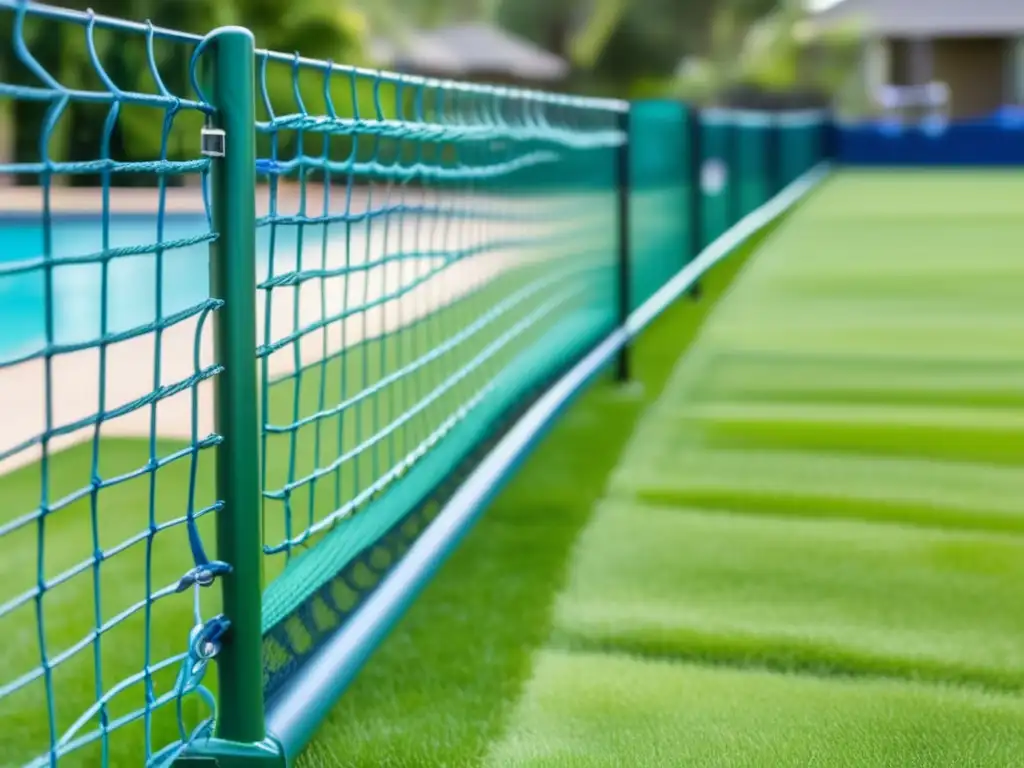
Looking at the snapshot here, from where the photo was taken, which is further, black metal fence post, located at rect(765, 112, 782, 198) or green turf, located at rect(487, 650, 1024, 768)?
black metal fence post, located at rect(765, 112, 782, 198)

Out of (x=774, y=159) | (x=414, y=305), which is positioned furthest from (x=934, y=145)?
(x=414, y=305)

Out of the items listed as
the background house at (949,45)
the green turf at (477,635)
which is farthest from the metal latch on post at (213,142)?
the background house at (949,45)

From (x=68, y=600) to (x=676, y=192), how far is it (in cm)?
608

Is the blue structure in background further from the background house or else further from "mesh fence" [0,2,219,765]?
"mesh fence" [0,2,219,765]

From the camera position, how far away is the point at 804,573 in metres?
3.67

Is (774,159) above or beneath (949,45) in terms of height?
beneath

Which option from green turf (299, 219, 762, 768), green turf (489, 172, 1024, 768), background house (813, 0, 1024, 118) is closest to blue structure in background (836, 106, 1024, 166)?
background house (813, 0, 1024, 118)

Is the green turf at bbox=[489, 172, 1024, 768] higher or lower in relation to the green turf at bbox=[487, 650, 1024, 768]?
higher

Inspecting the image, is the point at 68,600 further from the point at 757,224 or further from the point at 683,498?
the point at 757,224

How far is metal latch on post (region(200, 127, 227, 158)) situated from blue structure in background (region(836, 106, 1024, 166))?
86.8ft

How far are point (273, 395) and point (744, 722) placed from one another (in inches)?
143

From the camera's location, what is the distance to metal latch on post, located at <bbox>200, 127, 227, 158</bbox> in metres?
2.01

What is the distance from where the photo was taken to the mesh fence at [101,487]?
1.76 meters

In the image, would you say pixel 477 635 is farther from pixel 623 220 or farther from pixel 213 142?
pixel 623 220
